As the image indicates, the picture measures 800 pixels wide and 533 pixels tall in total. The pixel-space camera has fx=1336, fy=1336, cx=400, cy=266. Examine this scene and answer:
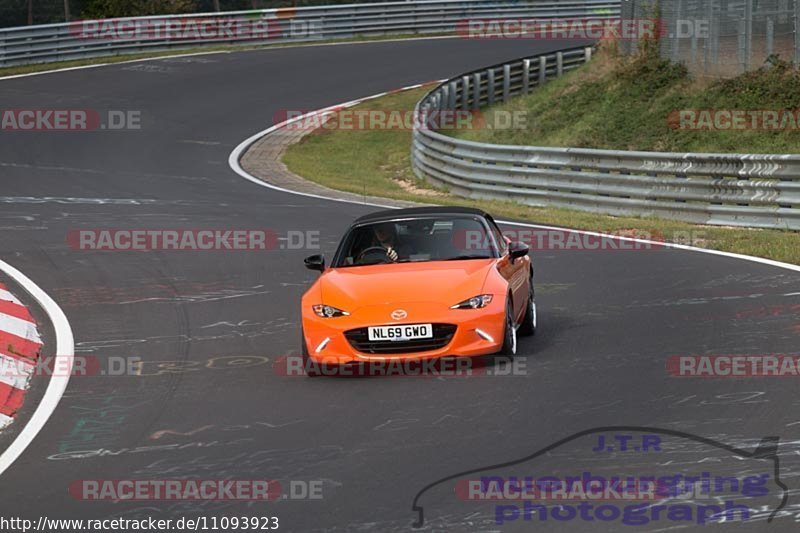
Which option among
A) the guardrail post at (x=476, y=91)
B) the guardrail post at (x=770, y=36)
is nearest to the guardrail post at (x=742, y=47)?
the guardrail post at (x=770, y=36)

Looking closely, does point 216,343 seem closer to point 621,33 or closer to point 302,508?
point 302,508

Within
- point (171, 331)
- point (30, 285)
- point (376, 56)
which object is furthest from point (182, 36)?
point (171, 331)

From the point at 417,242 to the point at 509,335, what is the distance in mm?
1548

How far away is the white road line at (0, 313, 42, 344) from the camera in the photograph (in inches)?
506

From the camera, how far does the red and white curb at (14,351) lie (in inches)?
409

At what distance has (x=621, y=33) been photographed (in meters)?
36.1

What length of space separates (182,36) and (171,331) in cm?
3775

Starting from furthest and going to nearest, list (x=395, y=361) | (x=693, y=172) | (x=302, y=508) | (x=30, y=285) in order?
1. (x=693, y=172)
2. (x=30, y=285)
3. (x=395, y=361)
4. (x=302, y=508)

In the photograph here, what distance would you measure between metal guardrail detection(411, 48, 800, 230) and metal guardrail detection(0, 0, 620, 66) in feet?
64.7

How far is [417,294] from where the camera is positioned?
10.9 metres
